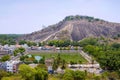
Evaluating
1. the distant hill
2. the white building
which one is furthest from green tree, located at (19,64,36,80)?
the distant hill

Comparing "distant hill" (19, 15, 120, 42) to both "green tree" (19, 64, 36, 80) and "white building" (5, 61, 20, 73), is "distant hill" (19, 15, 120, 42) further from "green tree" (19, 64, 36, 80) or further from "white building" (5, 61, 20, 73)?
"green tree" (19, 64, 36, 80)

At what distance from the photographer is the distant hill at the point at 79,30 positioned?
89.8 metres

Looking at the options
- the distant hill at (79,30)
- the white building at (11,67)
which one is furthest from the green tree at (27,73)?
the distant hill at (79,30)

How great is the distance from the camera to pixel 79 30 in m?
94.8

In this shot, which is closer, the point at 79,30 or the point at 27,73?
the point at 27,73

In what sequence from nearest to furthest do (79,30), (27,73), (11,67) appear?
(27,73)
(11,67)
(79,30)

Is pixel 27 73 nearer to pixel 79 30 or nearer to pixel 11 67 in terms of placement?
pixel 11 67

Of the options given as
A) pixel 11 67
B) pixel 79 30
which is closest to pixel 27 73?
pixel 11 67

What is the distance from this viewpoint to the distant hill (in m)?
89.8

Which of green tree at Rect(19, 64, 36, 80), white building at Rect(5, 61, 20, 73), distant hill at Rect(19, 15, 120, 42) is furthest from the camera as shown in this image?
distant hill at Rect(19, 15, 120, 42)

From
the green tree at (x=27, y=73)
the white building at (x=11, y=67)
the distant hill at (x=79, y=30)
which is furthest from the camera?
the distant hill at (x=79, y=30)

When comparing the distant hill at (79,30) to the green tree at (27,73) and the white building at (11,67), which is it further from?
the green tree at (27,73)

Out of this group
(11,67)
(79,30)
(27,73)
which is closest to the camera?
(27,73)

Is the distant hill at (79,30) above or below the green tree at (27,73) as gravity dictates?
above
